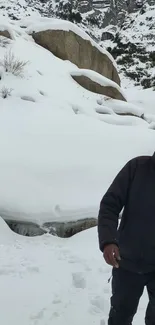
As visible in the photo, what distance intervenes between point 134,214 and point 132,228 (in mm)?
63

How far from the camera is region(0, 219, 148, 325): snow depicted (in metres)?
2.63

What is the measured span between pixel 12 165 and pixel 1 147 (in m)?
0.48

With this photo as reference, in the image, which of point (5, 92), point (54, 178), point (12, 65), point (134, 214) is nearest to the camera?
point (134, 214)

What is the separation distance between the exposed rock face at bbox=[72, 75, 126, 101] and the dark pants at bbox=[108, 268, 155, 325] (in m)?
7.69

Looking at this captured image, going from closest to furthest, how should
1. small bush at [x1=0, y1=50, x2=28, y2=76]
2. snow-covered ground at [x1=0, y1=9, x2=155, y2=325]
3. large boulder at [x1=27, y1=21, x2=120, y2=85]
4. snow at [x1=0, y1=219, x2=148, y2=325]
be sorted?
snow at [x1=0, y1=219, x2=148, y2=325], snow-covered ground at [x1=0, y1=9, x2=155, y2=325], small bush at [x1=0, y1=50, x2=28, y2=76], large boulder at [x1=27, y1=21, x2=120, y2=85]

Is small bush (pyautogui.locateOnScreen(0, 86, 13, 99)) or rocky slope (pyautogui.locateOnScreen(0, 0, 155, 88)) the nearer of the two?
small bush (pyautogui.locateOnScreen(0, 86, 13, 99))

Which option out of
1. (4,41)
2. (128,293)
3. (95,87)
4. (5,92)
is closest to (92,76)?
(95,87)

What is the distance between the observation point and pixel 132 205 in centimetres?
183

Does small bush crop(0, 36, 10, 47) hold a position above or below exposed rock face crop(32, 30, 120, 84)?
above

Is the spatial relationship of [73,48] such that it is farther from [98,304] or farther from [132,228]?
[132,228]

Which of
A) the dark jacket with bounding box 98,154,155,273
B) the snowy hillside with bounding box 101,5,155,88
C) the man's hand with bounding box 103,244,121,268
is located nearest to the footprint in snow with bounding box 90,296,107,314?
the dark jacket with bounding box 98,154,155,273

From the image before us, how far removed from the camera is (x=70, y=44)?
426 inches

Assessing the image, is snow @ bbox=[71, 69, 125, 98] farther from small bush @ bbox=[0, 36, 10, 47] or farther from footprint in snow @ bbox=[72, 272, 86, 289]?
footprint in snow @ bbox=[72, 272, 86, 289]

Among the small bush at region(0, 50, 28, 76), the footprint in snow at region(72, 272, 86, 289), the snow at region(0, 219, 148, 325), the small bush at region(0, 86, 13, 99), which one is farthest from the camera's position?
the small bush at region(0, 50, 28, 76)
